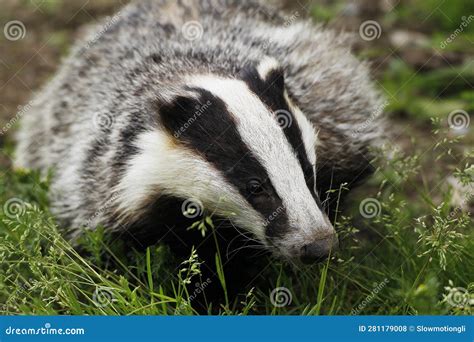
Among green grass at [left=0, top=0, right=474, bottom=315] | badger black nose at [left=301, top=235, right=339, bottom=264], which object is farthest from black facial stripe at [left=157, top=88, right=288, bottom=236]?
green grass at [left=0, top=0, right=474, bottom=315]

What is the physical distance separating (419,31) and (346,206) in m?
2.50

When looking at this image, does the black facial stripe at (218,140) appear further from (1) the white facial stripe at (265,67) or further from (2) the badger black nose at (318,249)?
(1) the white facial stripe at (265,67)

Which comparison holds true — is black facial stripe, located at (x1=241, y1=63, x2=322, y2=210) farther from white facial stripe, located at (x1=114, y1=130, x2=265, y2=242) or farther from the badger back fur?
white facial stripe, located at (x1=114, y1=130, x2=265, y2=242)

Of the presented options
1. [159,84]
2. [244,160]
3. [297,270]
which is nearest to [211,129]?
[244,160]

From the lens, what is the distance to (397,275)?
3477 millimetres

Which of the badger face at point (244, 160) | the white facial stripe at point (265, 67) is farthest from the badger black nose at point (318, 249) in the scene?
the white facial stripe at point (265, 67)

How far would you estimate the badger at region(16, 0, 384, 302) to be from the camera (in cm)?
311

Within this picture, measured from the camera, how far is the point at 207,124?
3197 mm

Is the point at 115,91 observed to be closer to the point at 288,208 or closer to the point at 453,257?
the point at 288,208

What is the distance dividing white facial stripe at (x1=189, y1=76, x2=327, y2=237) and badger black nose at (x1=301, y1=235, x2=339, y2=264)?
4 centimetres

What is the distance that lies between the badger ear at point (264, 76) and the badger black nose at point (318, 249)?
2.34 ft

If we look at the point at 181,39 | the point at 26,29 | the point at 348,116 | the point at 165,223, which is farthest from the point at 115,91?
the point at 26,29

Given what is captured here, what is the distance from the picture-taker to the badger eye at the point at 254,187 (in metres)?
3.10

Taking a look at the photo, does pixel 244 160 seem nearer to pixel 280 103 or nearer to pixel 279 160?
pixel 279 160
